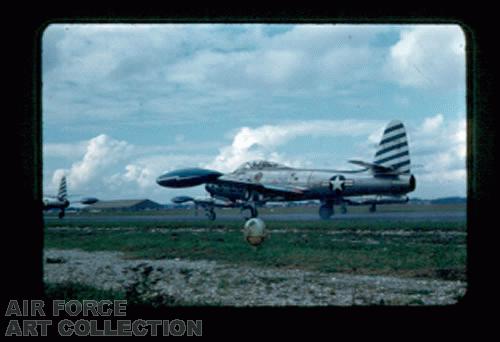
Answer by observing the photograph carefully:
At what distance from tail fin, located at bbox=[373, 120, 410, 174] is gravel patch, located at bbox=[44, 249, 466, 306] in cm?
932

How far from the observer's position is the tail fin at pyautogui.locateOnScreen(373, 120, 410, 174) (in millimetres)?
15117

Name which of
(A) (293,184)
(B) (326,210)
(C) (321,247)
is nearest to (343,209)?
(B) (326,210)

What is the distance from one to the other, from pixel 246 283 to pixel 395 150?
37.3 feet

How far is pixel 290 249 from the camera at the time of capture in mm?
7961

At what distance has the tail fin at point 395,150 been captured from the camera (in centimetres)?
1512

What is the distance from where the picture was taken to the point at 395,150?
51.6 feet

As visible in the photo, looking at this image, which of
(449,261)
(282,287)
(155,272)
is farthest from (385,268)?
(155,272)

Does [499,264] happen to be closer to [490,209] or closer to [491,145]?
[490,209]

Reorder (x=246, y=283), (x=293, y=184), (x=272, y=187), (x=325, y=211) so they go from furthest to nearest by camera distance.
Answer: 1. (x=325, y=211)
2. (x=293, y=184)
3. (x=272, y=187)
4. (x=246, y=283)

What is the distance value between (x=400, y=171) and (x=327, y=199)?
2.27 m

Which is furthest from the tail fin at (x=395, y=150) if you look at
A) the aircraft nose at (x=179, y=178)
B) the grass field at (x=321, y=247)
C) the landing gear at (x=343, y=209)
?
the aircraft nose at (x=179, y=178)

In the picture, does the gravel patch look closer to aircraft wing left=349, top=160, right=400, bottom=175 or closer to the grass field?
the grass field

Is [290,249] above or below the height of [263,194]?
below

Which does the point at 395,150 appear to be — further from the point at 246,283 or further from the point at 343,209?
the point at 246,283
